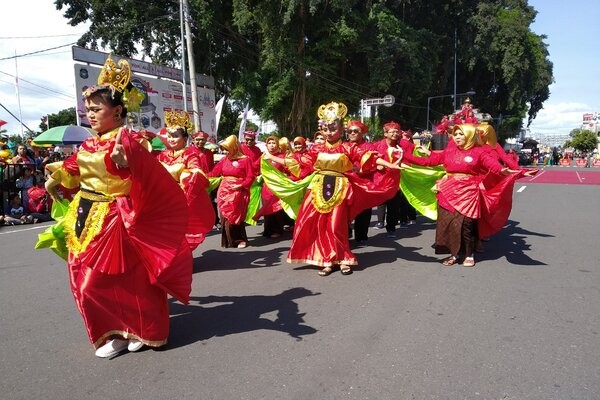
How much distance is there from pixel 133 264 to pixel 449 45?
1274 inches

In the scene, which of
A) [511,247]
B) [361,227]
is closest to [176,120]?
[361,227]

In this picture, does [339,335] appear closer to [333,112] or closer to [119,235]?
[119,235]

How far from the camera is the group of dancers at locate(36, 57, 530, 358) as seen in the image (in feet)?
10.2

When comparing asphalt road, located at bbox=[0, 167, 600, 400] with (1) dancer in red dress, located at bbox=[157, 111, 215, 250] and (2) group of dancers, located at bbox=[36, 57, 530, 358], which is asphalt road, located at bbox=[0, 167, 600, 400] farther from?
(1) dancer in red dress, located at bbox=[157, 111, 215, 250]

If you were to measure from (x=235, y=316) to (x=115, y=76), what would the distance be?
2.18 metres

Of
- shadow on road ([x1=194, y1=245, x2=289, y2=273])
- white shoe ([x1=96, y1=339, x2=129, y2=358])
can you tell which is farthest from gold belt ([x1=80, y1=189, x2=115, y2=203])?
shadow on road ([x1=194, y1=245, x2=289, y2=273])

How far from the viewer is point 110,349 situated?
3.23 m

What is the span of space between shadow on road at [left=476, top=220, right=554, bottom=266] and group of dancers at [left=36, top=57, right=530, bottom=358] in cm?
49

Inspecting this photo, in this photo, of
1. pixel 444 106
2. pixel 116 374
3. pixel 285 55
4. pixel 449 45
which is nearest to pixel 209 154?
pixel 116 374

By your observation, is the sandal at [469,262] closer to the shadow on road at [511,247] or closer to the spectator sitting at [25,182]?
the shadow on road at [511,247]

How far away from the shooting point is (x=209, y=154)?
27.3 feet

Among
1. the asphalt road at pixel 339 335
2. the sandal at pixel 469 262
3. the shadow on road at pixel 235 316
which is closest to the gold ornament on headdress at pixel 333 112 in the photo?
the asphalt road at pixel 339 335

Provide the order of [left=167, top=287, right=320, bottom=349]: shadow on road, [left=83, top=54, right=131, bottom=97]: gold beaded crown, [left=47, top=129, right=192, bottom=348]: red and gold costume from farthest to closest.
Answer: [left=167, top=287, right=320, bottom=349]: shadow on road → [left=83, top=54, right=131, bottom=97]: gold beaded crown → [left=47, top=129, right=192, bottom=348]: red and gold costume

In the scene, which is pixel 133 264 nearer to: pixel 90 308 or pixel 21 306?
pixel 90 308
